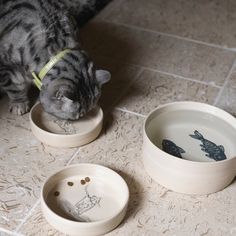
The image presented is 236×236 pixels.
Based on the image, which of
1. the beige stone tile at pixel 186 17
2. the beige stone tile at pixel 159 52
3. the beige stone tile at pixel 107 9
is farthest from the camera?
the beige stone tile at pixel 107 9

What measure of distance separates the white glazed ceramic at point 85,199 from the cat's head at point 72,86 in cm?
22

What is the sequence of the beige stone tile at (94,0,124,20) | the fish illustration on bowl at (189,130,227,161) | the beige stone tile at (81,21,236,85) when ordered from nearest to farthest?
the fish illustration on bowl at (189,130,227,161), the beige stone tile at (81,21,236,85), the beige stone tile at (94,0,124,20)

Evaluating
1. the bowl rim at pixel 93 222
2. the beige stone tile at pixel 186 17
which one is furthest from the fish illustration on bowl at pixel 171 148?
the beige stone tile at pixel 186 17

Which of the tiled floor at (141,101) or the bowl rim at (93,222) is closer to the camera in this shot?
the bowl rim at (93,222)

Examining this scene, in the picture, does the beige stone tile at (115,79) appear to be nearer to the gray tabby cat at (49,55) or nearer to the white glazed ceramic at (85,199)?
the gray tabby cat at (49,55)

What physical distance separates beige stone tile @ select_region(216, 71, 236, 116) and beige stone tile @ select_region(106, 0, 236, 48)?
0.32 meters

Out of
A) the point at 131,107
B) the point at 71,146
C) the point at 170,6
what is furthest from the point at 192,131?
the point at 170,6

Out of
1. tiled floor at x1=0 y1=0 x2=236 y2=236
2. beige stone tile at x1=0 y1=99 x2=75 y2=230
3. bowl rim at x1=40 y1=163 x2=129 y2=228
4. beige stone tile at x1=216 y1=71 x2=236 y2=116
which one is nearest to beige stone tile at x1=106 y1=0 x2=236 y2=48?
tiled floor at x1=0 y1=0 x2=236 y2=236

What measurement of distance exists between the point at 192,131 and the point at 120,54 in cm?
69

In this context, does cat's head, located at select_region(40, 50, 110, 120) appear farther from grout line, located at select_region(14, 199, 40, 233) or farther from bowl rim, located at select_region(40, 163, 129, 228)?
grout line, located at select_region(14, 199, 40, 233)

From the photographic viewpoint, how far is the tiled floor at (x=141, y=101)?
4.82ft

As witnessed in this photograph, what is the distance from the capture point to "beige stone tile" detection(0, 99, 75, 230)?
4.84 ft

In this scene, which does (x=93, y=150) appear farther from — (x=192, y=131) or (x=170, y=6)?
(x=170, y=6)

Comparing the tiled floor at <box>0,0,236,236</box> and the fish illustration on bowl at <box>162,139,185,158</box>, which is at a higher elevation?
the fish illustration on bowl at <box>162,139,185,158</box>
